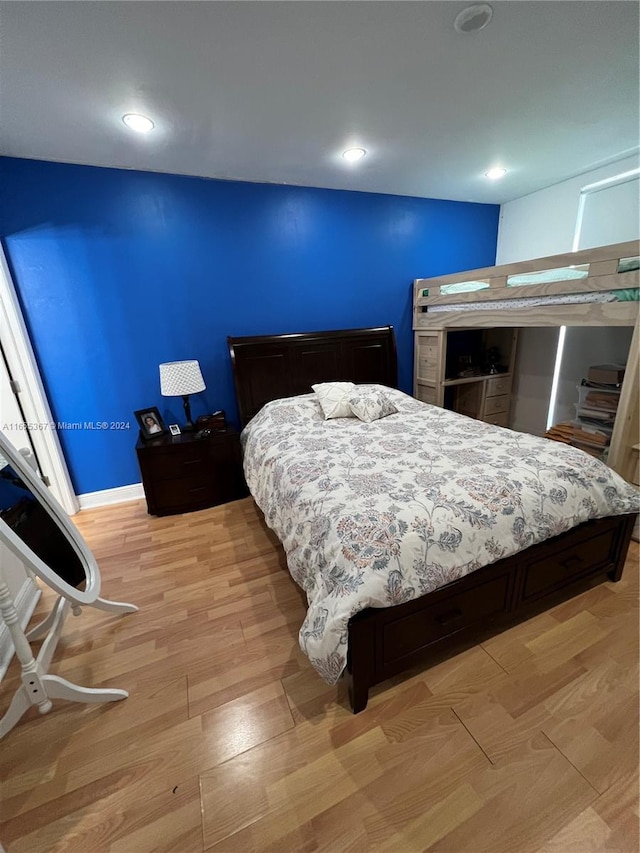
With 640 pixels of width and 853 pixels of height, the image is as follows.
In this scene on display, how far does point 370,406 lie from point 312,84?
1762mm

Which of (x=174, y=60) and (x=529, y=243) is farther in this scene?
(x=529, y=243)

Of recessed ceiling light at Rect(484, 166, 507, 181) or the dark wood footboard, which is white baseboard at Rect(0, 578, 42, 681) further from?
recessed ceiling light at Rect(484, 166, 507, 181)

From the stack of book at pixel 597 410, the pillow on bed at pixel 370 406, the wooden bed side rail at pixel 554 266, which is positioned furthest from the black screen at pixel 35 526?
the stack of book at pixel 597 410

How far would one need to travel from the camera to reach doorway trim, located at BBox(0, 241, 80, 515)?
2236 mm

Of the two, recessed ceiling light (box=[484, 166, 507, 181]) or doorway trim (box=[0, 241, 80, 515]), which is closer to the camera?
doorway trim (box=[0, 241, 80, 515])

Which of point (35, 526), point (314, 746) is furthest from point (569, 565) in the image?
point (35, 526)

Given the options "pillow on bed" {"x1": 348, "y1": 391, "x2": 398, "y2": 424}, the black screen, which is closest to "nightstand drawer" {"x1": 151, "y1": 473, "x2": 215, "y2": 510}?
the black screen

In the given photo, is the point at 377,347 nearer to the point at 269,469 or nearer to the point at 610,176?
the point at 269,469

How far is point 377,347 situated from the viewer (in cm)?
319

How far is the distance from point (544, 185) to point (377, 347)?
2.04 metres

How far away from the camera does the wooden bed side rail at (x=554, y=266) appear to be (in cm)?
187

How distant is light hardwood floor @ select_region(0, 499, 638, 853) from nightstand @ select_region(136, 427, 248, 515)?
0.97 metres

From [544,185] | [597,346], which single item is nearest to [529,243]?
[544,185]

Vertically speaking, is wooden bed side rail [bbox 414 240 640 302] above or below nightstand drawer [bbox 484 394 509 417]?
above
